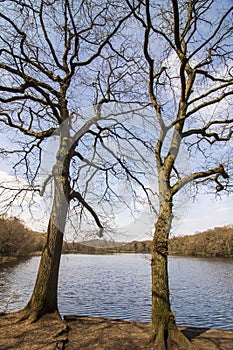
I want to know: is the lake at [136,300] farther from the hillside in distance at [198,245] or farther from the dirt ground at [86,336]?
the dirt ground at [86,336]

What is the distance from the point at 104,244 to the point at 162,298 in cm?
203

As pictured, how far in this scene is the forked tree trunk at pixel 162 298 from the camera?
5.18 m

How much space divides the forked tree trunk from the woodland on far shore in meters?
0.36

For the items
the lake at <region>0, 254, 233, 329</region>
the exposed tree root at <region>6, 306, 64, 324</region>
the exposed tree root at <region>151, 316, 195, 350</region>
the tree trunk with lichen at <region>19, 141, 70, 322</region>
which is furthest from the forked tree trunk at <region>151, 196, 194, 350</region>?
the tree trunk with lichen at <region>19, 141, 70, 322</region>

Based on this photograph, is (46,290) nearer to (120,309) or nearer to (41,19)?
(120,309)

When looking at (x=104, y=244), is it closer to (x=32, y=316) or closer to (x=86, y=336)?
(x=86, y=336)

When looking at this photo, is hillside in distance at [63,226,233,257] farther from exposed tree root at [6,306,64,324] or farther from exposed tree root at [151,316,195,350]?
exposed tree root at [6,306,64,324]

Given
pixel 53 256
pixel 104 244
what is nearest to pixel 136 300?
pixel 104 244

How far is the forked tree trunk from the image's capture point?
5.18 metres

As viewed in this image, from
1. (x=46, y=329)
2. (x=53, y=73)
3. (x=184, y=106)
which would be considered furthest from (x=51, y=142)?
(x=46, y=329)

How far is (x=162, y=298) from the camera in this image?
17.9 feet

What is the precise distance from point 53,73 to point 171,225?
547cm

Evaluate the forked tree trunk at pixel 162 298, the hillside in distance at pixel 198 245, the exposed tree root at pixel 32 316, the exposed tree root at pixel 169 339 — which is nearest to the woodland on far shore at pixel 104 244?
the hillside in distance at pixel 198 245

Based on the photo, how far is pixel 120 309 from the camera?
11578mm
